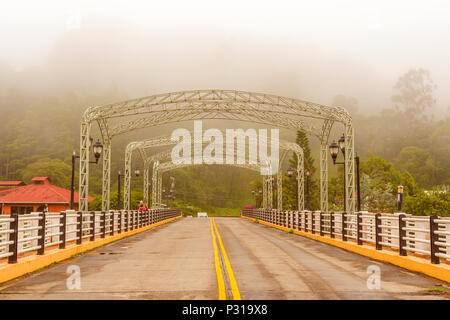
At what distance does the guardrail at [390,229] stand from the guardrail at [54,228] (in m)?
9.41

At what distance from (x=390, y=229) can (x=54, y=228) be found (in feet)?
36.0

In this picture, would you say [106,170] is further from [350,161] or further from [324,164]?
[350,161]

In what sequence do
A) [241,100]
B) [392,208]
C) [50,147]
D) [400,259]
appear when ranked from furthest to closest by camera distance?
[50,147] < [392,208] < [241,100] < [400,259]

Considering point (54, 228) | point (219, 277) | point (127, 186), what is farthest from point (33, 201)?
point (219, 277)

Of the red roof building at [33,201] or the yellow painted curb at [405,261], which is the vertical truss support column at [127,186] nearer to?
the yellow painted curb at [405,261]

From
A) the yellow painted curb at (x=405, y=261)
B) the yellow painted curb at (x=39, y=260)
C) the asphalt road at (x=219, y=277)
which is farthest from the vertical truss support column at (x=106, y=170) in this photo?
the yellow painted curb at (x=405, y=261)

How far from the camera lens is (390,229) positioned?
49.2 feet

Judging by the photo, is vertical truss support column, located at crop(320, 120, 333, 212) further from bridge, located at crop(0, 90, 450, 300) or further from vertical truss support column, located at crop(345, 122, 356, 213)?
bridge, located at crop(0, 90, 450, 300)

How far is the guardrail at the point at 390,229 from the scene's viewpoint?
34.4 feet

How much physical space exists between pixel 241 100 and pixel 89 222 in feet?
54.3
